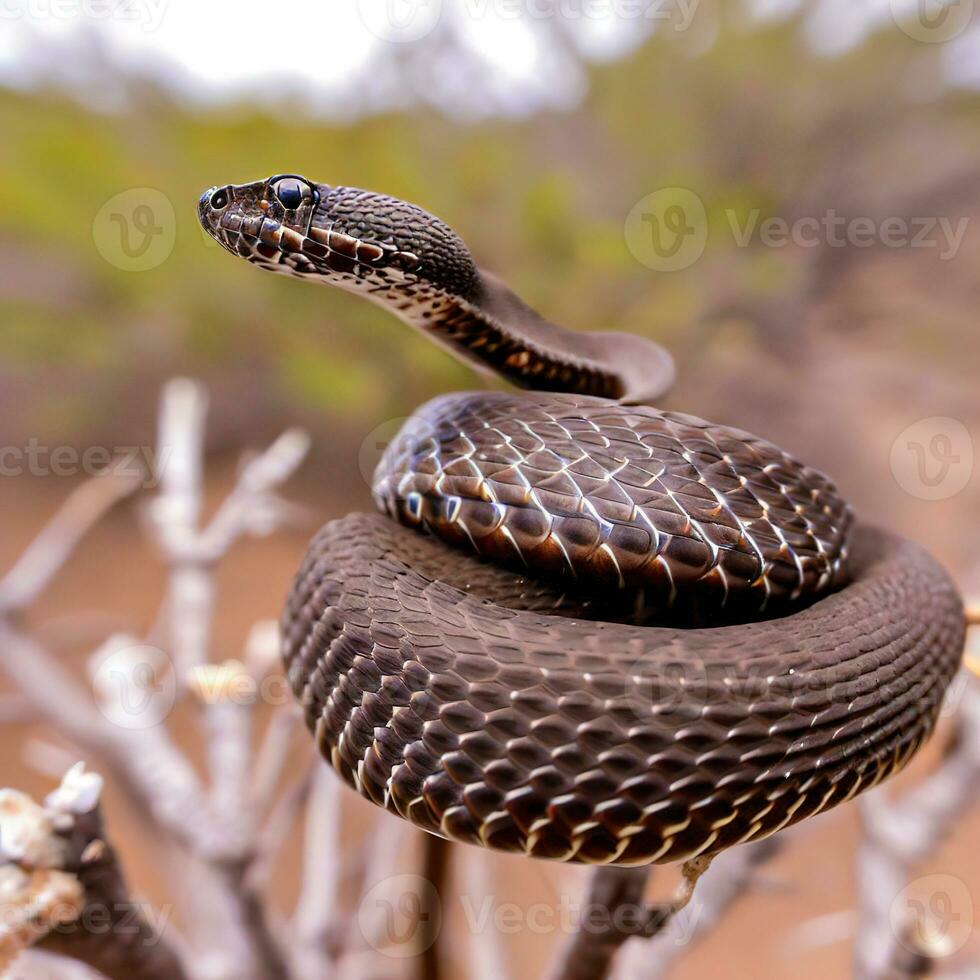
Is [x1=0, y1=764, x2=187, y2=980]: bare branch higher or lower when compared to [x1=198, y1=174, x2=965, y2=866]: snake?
lower

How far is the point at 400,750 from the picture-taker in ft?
2.15

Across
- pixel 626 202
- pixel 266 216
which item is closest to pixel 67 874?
pixel 266 216

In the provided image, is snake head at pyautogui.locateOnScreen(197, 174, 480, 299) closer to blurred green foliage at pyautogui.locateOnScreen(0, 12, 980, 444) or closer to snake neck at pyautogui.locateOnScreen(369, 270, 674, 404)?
snake neck at pyautogui.locateOnScreen(369, 270, 674, 404)

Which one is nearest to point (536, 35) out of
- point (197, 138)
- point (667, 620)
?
point (197, 138)

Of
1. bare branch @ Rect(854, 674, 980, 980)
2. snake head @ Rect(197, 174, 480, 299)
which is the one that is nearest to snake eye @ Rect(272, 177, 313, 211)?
snake head @ Rect(197, 174, 480, 299)

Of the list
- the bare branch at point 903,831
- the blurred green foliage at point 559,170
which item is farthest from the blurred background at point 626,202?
the bare branch at point 903,831

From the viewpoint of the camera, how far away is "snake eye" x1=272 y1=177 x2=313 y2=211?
0.83 m

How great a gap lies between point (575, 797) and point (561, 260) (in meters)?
3.42

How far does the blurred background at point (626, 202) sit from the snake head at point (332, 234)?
2809 mm

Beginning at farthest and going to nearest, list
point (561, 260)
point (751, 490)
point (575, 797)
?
point (561, 260), point (751, 490), point (575, 797)

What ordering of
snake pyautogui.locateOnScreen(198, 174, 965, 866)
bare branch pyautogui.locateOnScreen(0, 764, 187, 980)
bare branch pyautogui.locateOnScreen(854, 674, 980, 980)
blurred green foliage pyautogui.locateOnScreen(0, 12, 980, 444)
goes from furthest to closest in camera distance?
blurred green foliage pyautogui.locateOnScreen(0, 12, 980, 444) → bare branch pyautogui.locateOnScreen(854, 674, 980, 980) → bare branch pyautogui.locateOnScreen(0, 764, 187, 980) → snake pyautogui.locateOnScreen(198, 174, 965, 866)

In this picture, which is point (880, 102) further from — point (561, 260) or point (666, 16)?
point (561, 260)

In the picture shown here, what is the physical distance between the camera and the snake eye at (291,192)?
83 centimetres

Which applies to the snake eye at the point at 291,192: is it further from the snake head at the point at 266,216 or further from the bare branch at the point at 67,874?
the bare branch at the point at 67,874
